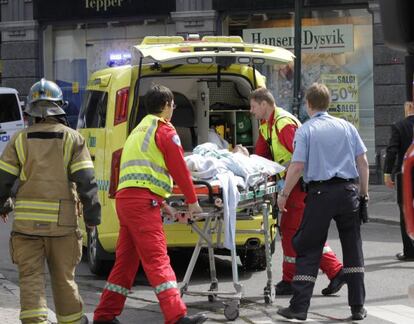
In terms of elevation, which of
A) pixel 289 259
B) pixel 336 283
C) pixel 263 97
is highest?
pixel 263 97

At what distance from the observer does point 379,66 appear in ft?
66.8

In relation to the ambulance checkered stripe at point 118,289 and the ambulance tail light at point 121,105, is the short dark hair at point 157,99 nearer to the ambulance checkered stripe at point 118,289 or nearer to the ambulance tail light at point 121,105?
the ambulance checkered stripe at point 118,289

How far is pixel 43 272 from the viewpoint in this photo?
264 inches

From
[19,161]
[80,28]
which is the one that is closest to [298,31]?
[80,28]

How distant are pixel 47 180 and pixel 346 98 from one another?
14778 mm

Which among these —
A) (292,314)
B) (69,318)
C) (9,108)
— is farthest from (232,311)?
(9,108)

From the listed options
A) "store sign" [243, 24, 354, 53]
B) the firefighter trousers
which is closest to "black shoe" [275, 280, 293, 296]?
the firefighter trousers

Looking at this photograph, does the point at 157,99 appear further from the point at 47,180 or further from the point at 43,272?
the point at 43,272

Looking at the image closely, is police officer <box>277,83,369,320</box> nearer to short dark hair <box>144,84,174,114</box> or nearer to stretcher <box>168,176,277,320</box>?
stretcher <box>168,176,277,320</box>

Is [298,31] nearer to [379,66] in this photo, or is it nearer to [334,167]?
[379,66]

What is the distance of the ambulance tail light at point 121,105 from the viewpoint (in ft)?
A: 31.7

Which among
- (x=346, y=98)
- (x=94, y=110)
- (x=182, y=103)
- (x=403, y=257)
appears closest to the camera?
(x=94, y=110)

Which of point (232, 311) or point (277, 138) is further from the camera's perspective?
point (277, 138)

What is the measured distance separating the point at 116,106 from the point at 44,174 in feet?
10.3
